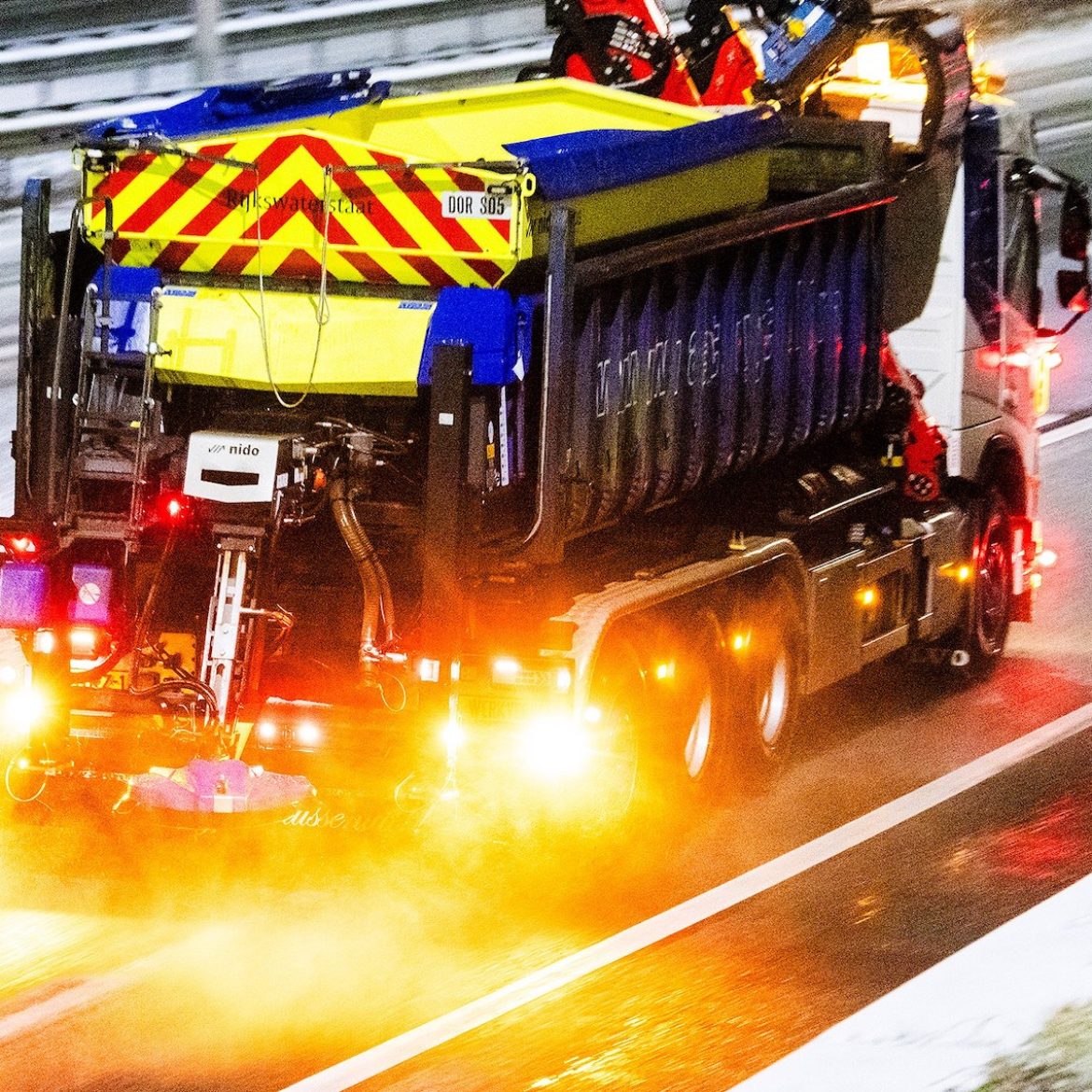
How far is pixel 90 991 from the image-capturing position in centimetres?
711

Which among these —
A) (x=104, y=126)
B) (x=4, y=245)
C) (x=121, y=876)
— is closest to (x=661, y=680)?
(x=121, y=876)

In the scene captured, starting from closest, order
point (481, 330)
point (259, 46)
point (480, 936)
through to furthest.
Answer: point (480, 936), point (481, 330), point (259, 46)

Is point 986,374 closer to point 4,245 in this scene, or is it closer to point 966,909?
point 966,909

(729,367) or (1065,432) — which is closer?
(729,367)

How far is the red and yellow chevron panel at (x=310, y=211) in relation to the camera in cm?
802

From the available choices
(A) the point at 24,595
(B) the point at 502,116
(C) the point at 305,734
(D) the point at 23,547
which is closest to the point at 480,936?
(C) the point at 305,734

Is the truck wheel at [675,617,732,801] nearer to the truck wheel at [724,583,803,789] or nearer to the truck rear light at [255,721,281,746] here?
the truck wheel at [724,583,803,789]

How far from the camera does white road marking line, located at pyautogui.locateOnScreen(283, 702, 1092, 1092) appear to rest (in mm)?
6457

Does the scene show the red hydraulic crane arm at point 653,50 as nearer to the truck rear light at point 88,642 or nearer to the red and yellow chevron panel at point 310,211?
the red and yellow chevron panel at point 310,211

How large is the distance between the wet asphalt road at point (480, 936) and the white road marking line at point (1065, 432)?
7.93 meters

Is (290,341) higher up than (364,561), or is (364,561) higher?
(290,341)

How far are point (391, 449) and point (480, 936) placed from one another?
1.75m

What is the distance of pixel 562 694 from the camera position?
8188 mm

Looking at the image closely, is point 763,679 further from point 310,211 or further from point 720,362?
point 310,211
